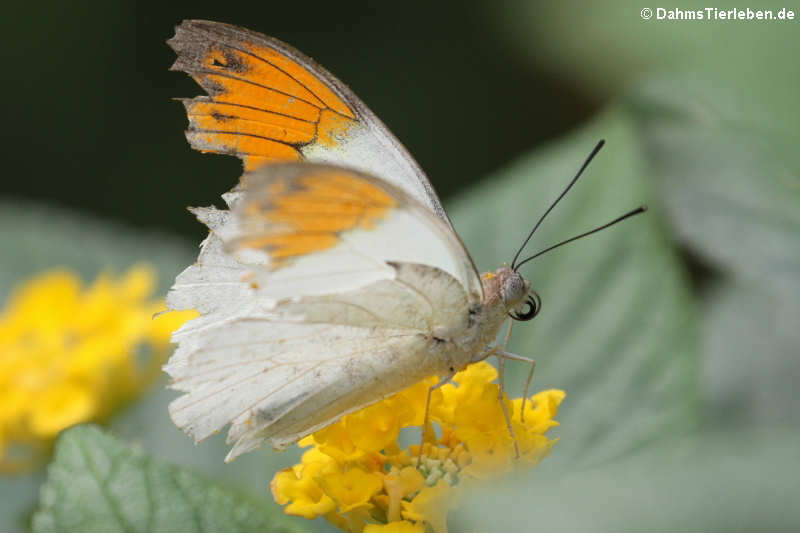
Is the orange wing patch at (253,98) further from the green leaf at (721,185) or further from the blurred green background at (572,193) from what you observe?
the green leaf at (721,185)

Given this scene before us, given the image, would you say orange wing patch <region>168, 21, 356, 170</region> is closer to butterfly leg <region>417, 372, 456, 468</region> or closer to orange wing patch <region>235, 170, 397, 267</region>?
orange wing patch <region>235, 170, 397, 267</region>

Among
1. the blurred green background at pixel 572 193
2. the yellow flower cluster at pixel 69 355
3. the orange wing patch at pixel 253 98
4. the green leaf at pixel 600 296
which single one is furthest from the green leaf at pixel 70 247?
the orange wing patch at pixel 253 98

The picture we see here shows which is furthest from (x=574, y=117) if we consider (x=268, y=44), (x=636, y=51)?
(x=268, y=44)

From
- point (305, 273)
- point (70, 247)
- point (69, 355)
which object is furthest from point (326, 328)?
point (70, 247)

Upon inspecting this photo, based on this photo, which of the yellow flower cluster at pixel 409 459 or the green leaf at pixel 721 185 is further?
the green leaf at pixel 721 185

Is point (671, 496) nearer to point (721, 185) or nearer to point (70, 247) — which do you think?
point (721, 185)

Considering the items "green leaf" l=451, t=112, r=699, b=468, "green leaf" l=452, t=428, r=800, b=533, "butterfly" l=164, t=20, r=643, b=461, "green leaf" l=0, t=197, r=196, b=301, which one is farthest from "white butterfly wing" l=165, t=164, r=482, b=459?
"green leaf" l=0, t=197, r=196, b=301
